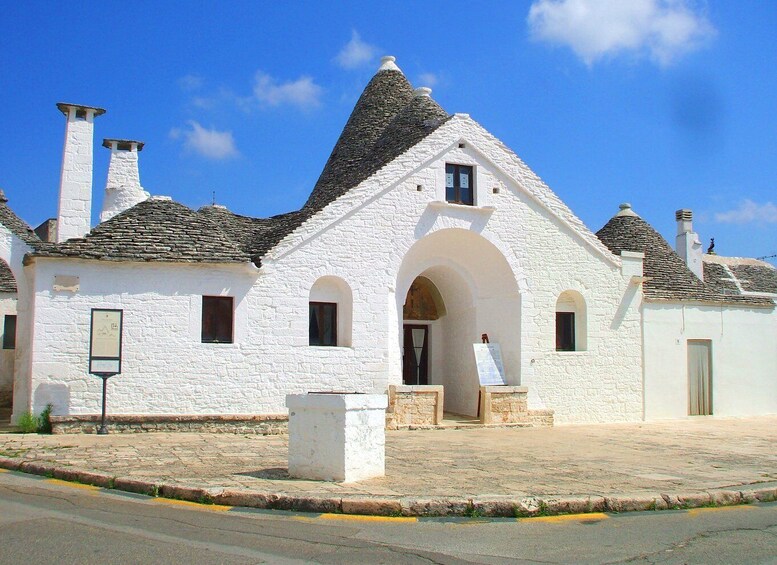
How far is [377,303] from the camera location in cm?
1706

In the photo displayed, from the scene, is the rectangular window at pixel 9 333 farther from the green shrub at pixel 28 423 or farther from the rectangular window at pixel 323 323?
the rectangular window at pixel 323 323

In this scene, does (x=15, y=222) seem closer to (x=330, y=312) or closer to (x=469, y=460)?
(x=330, y=312)

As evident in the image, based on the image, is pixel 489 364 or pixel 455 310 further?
Result: pixel 455 310

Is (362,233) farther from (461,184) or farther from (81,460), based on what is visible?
(81,460)

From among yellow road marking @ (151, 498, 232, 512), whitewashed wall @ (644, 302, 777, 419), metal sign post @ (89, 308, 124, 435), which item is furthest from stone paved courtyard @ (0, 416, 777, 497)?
whitewashed wall @ (644, 302, 777, 419)

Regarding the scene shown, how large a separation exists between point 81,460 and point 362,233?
27.2 ft

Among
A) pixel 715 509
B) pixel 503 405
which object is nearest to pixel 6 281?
pixel 503 405

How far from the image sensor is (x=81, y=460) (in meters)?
10.5

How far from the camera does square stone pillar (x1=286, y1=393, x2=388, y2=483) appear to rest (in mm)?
8953

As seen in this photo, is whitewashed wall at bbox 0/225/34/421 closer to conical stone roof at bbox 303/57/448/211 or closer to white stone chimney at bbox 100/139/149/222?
white stone chimney at bbox 100/139/149/222

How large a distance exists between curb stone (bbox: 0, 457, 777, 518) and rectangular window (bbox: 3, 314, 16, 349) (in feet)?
52.9

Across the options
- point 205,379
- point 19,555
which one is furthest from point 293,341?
point 19,555

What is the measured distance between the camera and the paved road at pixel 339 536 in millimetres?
6152

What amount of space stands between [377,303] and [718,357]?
33.4 ft
